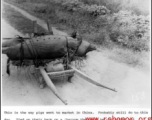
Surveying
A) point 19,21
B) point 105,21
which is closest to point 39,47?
point 105,21

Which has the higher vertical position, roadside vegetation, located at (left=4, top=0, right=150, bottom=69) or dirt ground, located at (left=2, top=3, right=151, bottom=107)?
roadside vegetation, located at (left=4, top=0, right=150, bottom=69)

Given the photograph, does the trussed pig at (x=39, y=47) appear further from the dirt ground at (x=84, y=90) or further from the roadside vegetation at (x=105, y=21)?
the roadside vegetation at (x=105, y=21)

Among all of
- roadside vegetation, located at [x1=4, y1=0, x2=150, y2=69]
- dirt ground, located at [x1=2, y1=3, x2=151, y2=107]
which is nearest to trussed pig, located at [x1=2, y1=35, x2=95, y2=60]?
dirt ground, located at [x1=2, y1=3, x2=151, y2=107]

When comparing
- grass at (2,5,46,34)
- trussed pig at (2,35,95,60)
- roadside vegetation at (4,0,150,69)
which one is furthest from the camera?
grass at (2,5,46,34)

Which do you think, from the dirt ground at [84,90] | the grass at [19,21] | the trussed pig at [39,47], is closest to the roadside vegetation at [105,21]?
the grass at [19,21]

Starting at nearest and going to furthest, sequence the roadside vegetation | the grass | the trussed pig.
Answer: the trussed pig → the roadside vegetation → the grass

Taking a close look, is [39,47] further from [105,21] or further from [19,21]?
[19,21]

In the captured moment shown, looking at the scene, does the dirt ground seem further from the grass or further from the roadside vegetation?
the grass

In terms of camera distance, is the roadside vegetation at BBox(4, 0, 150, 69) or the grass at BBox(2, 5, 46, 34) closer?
the roadside vegetation at BBox(4, 0, 150, 69)
